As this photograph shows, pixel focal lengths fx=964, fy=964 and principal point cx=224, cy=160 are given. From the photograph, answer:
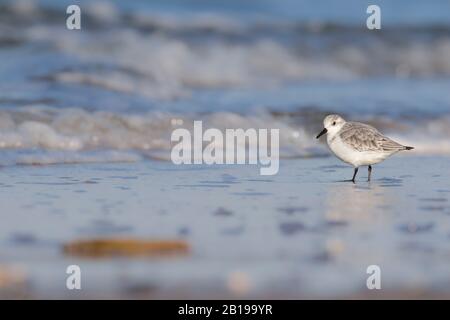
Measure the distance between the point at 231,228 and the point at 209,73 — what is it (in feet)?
23.8

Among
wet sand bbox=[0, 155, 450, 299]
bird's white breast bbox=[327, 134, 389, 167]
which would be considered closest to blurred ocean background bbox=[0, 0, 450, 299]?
wet sand bbox=[0, 155, 450, 299]

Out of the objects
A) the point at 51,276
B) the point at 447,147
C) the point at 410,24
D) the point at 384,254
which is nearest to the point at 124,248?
the point at 51,276

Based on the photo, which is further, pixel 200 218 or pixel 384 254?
pixel 200 218

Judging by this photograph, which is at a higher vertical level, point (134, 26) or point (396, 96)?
point (134, 26)

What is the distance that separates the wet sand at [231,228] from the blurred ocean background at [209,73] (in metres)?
0.92

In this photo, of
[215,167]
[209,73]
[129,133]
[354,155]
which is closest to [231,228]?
[354,155]

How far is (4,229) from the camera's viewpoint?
432cm

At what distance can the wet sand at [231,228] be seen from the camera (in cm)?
353

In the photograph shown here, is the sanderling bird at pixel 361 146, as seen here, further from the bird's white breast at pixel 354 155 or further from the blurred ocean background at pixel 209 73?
the blurred ocean background at pixel 209 73

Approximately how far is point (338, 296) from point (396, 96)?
6.79m

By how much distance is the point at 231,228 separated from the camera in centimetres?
438

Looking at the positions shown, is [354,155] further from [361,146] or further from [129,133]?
[129,133]

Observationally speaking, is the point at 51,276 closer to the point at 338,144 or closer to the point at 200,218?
the point at 200,218

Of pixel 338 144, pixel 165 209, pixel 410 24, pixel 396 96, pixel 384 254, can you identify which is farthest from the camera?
pixel 410 24
